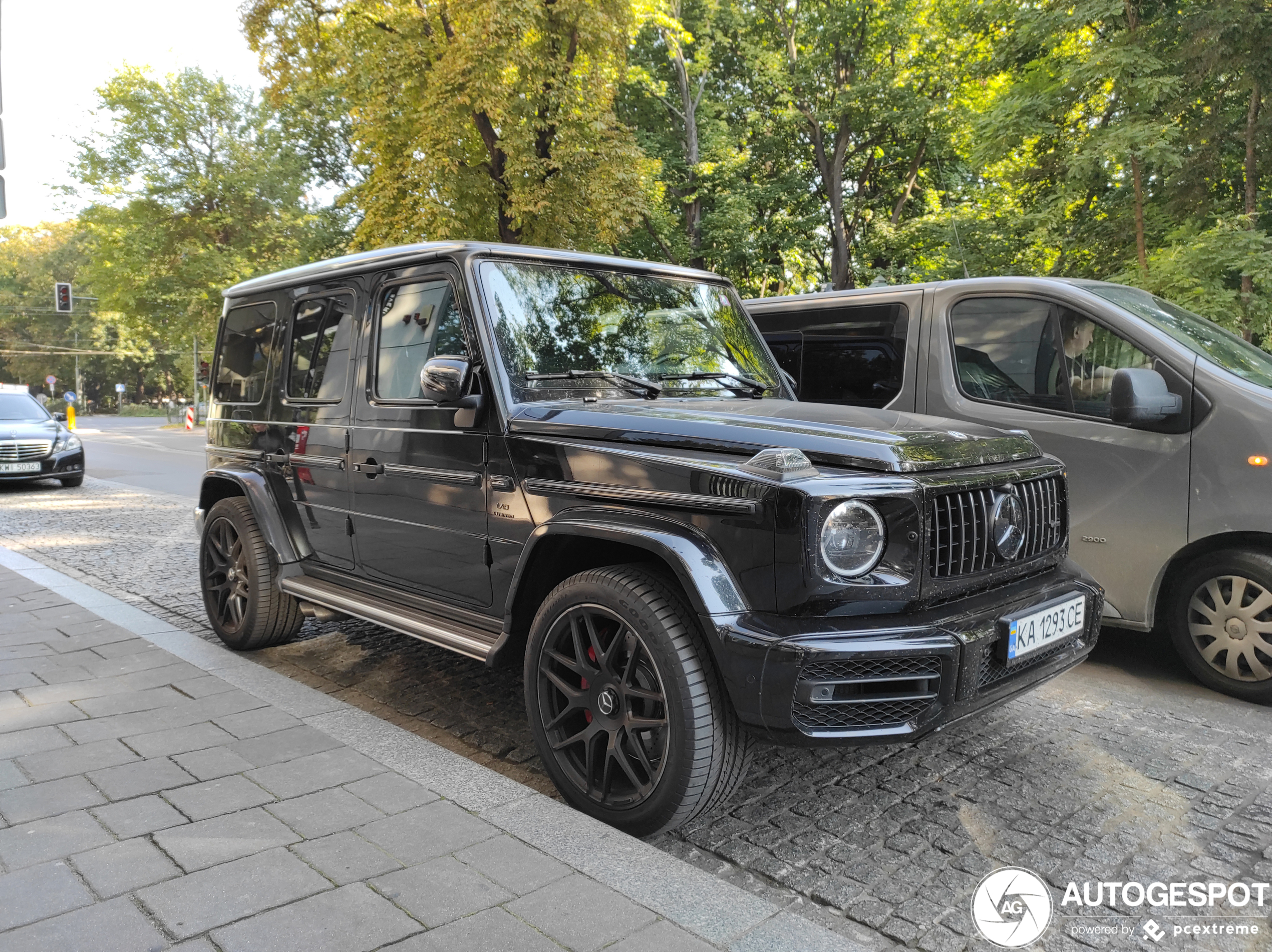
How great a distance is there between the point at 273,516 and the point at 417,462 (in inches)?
55.5

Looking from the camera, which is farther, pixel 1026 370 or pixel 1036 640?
pixel 1026 370

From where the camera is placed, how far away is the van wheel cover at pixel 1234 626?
429 centimetres

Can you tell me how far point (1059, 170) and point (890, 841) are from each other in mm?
10199

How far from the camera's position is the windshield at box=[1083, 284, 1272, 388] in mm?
4648

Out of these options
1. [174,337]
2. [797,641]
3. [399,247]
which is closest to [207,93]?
[174,337]

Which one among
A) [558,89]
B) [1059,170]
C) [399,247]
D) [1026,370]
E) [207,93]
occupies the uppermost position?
[207,93]

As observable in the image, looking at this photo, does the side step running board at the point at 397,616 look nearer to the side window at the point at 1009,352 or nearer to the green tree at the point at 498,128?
the side window at the point at 1009,352

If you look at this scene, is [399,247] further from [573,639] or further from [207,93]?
[207,93]

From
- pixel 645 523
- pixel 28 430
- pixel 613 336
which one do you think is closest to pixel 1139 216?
pixel 613 336

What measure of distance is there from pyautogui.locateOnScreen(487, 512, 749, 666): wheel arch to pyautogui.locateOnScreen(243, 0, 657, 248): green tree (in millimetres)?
11694

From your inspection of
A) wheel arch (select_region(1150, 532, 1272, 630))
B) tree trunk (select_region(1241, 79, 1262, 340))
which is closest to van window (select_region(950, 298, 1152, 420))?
wheel arch (select_region(1150, 532, 1272, 630))

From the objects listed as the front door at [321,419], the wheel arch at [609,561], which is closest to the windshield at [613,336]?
the wheel arch at [609,561]

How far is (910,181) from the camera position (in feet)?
74.2

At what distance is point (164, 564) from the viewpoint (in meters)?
7.89
